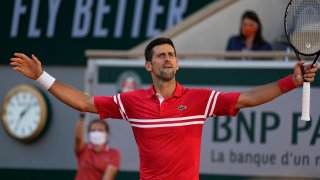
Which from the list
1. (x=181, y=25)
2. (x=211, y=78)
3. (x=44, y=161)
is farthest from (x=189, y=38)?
(x=44, y=161)

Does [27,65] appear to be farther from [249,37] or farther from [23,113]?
[23,113]

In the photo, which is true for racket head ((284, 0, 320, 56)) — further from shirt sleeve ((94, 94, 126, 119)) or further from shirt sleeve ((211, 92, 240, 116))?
shirt sleeve ((94, 94, 126, 119))

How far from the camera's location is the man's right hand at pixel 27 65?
6910 mm

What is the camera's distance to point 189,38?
11.7 m

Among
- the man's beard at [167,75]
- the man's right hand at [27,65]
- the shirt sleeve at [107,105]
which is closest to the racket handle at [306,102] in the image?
the man's beard at [167,75]

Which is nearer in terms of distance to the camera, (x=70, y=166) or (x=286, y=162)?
(x=286, y=162)

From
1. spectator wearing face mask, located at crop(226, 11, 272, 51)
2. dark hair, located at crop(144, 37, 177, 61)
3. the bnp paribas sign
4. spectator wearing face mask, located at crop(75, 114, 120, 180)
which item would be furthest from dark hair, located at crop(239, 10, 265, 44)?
dark hair, located at crop(144, 37, 177, 61)

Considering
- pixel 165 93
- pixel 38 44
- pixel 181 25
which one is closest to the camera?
pixel 165 93

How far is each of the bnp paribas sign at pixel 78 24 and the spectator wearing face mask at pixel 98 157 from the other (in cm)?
316

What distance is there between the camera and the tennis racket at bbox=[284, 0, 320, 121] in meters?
6.66

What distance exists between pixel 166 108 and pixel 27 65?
3.21ft

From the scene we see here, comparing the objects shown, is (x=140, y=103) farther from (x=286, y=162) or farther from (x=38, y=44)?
(x=38, y=44)

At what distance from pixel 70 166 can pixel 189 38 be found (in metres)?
2.58

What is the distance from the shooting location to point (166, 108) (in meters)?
7.01
